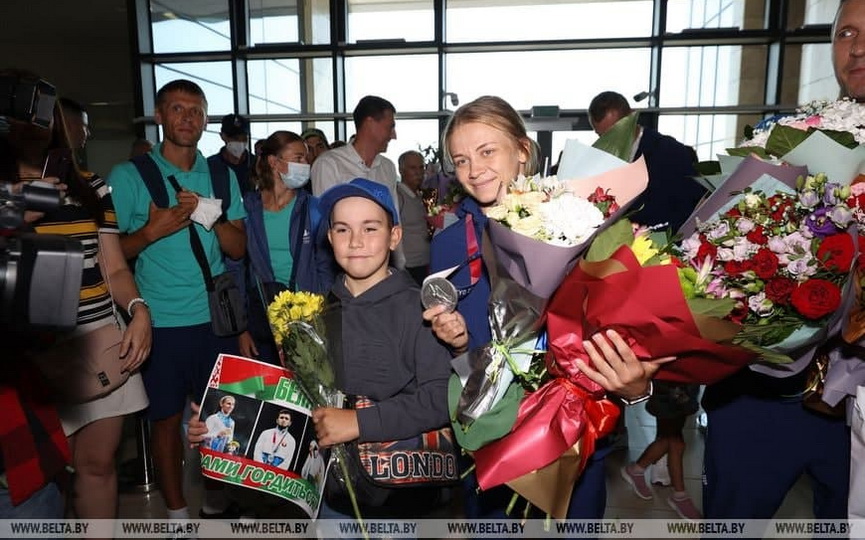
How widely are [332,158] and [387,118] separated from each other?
Result: 469 mm

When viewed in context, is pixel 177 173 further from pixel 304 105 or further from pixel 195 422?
pixel 304 105

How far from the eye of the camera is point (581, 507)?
5.31 ft

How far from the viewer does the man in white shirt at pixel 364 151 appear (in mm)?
3439

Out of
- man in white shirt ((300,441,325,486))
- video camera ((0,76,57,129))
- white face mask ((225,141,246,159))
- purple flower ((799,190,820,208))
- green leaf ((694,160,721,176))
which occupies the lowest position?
man in white shirt ((300,441,325,486))

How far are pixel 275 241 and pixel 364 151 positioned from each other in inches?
39.9

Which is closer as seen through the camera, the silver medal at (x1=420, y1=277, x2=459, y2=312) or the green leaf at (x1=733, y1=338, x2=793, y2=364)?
the green leaf at (x1=733, y1=338, x2=793, y2=364)

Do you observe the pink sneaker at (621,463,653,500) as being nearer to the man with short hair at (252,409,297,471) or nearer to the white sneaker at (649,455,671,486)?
the white sneaker at (649,455,671,486)

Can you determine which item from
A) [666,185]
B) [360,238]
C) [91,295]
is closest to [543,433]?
[360,238]

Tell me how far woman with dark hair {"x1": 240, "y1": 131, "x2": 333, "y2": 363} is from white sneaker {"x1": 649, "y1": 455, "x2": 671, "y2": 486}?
1.94 meters

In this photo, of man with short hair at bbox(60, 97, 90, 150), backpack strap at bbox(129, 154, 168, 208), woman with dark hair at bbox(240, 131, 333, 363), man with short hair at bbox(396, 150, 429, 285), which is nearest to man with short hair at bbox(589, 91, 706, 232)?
woman with dark hair at bbox(240, 131, 333, 363)

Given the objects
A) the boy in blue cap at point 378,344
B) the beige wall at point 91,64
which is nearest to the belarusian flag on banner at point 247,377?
the boy in blue cap at point 378,344

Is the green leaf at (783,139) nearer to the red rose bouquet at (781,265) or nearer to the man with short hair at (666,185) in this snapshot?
the red rose bouquet at (781,265)

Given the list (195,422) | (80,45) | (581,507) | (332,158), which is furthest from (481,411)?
(80,45)

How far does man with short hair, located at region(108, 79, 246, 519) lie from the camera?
7.87 feet
